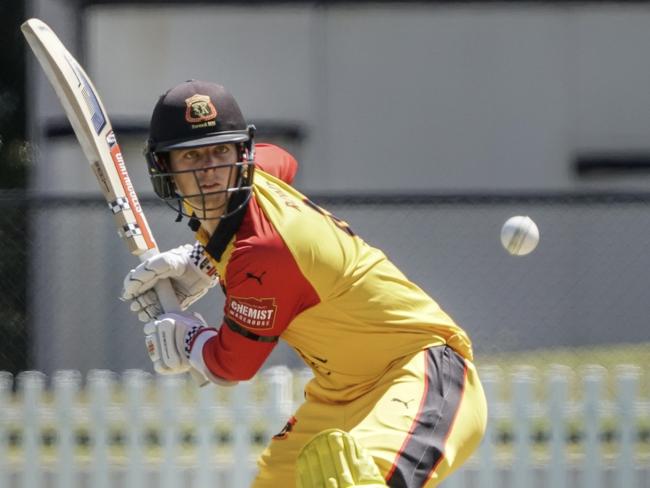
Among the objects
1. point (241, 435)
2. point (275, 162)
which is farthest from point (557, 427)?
point (275, 162)

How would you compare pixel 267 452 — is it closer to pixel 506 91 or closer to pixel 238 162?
pixel 238 162

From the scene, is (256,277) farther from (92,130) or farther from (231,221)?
(92,130)

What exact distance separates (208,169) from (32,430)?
3.68 meters

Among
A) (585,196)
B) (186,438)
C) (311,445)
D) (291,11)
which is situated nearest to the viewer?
(311,445)

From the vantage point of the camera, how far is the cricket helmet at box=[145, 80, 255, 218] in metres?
4.21

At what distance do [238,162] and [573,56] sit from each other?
27.2ft

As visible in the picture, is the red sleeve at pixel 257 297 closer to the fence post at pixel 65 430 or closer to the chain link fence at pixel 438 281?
the fence post at pixel 65 430

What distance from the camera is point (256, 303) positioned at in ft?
13.6

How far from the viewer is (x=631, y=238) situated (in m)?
10.3

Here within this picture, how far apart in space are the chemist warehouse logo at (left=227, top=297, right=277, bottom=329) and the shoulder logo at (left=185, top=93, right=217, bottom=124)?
0.54m

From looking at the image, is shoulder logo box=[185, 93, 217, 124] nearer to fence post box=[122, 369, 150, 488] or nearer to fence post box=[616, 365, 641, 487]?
fence post box=[122, 369, 150, 488]

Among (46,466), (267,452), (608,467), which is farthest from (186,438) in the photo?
(267,452)

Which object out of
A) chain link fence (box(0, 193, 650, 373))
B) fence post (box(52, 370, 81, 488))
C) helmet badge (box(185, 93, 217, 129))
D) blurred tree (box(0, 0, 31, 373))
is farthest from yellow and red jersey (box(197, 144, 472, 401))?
blurred tree (box(0, 0, 31, 373))

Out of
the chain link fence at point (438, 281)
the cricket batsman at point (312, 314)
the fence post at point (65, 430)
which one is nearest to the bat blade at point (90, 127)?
the cricket batsman at point (312, 314)
